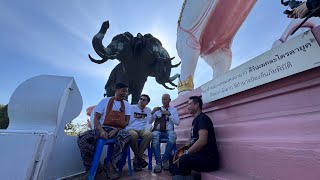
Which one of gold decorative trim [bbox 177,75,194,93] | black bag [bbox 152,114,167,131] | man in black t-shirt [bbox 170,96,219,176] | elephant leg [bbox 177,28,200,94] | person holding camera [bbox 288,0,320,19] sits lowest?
man in black t-shirt [bbox 170,96,219,176]

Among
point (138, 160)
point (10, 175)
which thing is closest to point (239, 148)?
point (138, 160)

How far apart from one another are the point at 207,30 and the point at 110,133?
251 cm

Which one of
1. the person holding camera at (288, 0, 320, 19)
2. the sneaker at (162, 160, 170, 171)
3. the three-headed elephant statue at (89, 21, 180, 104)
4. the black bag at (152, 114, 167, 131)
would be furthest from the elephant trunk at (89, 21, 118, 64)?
the person holding camera at (288, 0, 320, 19)

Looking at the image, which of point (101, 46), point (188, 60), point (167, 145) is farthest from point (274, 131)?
point (101, 46)

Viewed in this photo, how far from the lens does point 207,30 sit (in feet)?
13.5

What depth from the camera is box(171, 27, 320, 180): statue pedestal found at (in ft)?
4.65

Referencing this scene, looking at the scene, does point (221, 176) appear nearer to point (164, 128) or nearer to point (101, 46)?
point (164, 128)

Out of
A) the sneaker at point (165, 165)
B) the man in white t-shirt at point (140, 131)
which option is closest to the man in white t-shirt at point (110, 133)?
the man in white t-shirt at point (140, 131)

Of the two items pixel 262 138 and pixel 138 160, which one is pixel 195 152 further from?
pixel 138 160

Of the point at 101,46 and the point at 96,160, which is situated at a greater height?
the point at 101,46

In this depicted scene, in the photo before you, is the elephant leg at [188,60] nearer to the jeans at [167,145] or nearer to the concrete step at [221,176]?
the jeans at [167,145]

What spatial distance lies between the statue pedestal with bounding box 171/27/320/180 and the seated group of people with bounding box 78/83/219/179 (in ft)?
0.62

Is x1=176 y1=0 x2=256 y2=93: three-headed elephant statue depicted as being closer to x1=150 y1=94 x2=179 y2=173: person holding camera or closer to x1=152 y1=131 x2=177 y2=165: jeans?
x1=150 y1=94 x2=179 y2=173: person holding camera

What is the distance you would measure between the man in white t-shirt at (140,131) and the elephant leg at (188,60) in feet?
2.61
